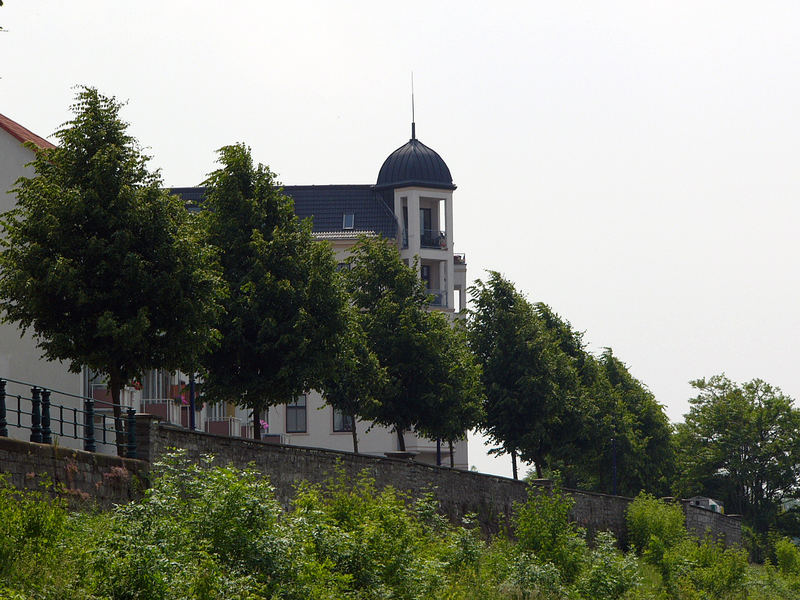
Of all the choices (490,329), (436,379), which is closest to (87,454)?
(436,379)

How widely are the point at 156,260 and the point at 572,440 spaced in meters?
29.5

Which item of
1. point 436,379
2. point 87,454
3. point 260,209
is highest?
point 260,209

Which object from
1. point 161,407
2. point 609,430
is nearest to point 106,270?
point 161,407

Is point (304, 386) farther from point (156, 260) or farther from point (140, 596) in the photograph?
point (140, 596)

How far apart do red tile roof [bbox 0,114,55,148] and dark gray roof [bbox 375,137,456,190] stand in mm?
32201

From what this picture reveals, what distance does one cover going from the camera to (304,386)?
35812 mm

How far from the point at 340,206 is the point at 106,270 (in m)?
48.6

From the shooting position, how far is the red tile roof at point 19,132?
1657 inches

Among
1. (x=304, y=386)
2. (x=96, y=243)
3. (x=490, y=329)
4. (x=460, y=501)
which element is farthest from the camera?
(x=490, y=329)

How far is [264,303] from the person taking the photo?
34.9 m

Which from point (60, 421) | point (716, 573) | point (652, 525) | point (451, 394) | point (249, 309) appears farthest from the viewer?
point (652, 525)

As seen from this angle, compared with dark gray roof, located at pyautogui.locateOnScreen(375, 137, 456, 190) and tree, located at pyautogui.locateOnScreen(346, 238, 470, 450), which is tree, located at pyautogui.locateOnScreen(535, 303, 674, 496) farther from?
dark gray roof, located at pyautogui.locateOnScreen(375, 137, 456, 190)

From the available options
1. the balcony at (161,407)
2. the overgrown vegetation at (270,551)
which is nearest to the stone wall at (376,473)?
the overgrown vegetation at (270,551)

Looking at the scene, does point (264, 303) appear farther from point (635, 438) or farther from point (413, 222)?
point (413, 222)
